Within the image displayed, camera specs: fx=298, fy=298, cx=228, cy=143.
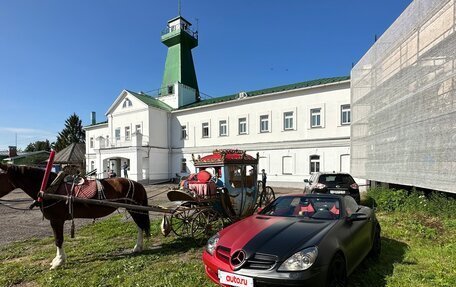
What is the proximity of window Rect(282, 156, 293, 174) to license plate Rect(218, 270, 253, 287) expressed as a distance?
74.9 ft

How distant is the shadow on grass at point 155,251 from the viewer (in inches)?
243

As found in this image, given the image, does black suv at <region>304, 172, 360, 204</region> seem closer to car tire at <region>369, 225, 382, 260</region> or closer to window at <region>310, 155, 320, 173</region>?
car tire at <region>369, 225, 382, 260</region>

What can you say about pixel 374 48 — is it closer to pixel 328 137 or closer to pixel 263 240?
pixel 328 137

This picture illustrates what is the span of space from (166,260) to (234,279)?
2.80 meters

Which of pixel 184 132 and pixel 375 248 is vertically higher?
pixel 184 132

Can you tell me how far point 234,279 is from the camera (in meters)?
3.60

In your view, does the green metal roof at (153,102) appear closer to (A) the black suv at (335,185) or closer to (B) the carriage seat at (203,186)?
(A) the black suv at (335,185)

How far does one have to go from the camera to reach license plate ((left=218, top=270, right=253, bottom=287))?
137 inches

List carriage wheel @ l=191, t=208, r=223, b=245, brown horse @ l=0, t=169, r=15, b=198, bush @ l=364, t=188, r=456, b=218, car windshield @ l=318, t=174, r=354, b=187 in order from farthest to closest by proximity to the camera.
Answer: car windshield @ l=318, t=174, r=354, b=187, bush @ l=364, t=188, r=456, b=218, carriage wheel @ l=191, t=208, r=223, b=245, brown horse @ l=0, t=169, r=15, b=198

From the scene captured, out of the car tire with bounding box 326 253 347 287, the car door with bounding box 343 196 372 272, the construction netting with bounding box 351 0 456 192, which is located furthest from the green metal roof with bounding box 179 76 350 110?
the car tire with bounding box 326 253 347 287

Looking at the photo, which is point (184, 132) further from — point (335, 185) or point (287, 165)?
point (335, 185)

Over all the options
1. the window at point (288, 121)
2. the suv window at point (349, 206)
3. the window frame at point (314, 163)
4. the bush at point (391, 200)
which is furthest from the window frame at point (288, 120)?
the suv window at point (349, 206)

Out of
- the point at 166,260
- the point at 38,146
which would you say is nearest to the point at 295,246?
the point at 166,260

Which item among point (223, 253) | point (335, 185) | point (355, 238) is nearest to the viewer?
point (223, 253)
